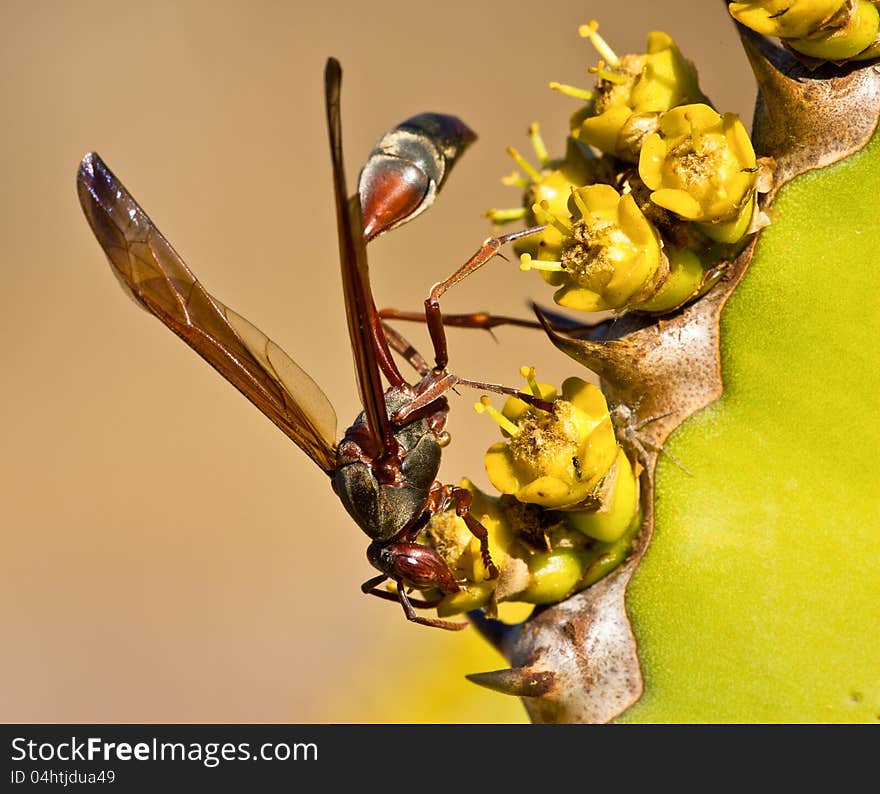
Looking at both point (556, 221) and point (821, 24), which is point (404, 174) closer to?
point (556, 221)

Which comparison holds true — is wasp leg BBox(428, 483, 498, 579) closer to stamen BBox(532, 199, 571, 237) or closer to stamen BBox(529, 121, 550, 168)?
stamen BBox(532, 199, 571, 237)

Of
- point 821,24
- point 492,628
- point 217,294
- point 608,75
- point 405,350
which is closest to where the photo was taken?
point 821,24

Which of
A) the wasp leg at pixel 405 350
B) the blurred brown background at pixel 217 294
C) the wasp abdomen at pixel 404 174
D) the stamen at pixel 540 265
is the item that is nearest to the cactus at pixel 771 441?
the stamen at pixel 540 265

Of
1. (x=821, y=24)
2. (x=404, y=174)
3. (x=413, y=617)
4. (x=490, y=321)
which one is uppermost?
(x=821, y=24)

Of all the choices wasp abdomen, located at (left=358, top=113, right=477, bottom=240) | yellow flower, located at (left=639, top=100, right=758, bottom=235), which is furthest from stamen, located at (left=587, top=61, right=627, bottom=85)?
wasp abdomen, located at (left=358, top=113, right=477, bottom=240)

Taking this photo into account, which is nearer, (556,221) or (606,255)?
(606,255)

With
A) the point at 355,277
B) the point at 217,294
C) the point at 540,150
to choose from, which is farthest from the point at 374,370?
the point at 217,294

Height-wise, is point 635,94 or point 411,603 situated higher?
point 635,94
